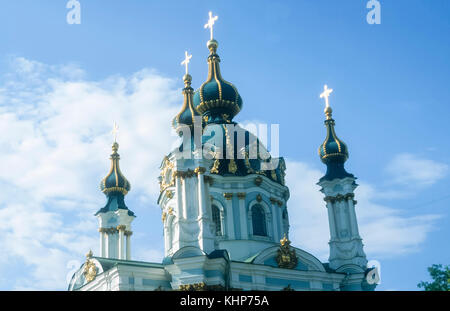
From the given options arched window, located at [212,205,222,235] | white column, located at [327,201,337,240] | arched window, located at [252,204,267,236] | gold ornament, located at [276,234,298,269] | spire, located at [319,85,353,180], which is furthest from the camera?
spire, located at [319,85,353,180]

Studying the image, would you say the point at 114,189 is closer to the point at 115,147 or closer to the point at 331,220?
the point at 115,147

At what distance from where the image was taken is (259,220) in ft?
92.9

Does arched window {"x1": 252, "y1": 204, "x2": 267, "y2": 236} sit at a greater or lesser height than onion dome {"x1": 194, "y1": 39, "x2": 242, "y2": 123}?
lesser

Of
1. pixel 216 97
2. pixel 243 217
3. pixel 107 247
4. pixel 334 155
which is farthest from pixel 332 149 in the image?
pixel 107 247

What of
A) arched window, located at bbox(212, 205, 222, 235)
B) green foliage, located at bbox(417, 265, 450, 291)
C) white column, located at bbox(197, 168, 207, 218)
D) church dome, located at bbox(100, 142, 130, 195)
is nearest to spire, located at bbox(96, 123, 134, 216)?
church dome, located at bbox(100, 142, 130, 195)

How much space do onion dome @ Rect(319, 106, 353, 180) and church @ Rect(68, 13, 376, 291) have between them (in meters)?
0.04

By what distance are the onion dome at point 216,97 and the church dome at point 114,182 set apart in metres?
4.45

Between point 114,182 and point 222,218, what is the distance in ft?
17.2

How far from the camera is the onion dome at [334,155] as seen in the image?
1161 inches

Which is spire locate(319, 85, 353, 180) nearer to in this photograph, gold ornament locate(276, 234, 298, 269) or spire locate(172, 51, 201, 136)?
gold ornament locate(276, 234, 298, 269)

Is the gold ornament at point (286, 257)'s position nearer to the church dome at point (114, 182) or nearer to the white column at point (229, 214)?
the white column at point (229, 214)

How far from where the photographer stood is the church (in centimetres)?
2262
